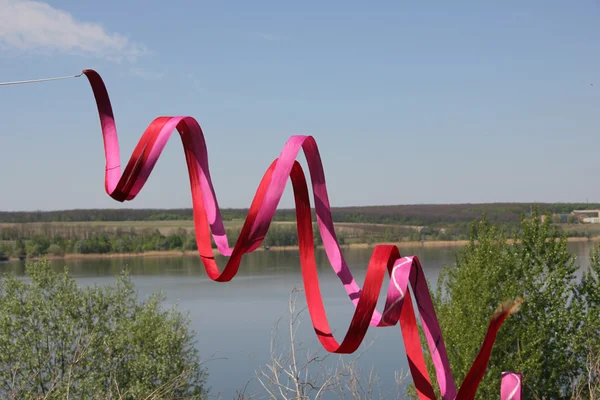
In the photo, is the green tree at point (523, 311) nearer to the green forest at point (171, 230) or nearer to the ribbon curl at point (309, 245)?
the ribbon curl at point (309, 245)

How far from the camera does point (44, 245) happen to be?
274ft

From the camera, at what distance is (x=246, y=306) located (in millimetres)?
47219

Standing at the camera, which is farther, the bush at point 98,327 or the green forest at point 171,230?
the green forest at point 171,230

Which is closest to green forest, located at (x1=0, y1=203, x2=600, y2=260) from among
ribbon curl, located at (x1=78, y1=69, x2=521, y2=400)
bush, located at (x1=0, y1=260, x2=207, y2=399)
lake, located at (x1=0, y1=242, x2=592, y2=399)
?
lake, located at (x1=0, y1=242, x2=592, y2=399)

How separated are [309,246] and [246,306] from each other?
44.7 metres

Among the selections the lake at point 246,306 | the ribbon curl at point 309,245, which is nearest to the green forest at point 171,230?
the lake at point 246,306

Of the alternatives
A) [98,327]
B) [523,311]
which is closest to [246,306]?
[98,327]

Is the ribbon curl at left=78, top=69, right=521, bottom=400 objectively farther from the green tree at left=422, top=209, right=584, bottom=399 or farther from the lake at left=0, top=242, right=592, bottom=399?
the green tree at left=422, top=209, right=584, bottom=399

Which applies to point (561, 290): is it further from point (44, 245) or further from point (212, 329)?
point (44, 245)

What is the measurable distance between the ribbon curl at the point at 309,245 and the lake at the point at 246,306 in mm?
2719

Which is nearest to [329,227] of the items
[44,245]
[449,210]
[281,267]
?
[281,267]

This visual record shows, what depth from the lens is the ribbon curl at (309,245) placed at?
8.64 ft

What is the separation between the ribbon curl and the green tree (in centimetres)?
1968

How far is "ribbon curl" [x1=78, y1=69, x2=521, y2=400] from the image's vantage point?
2635 mm
